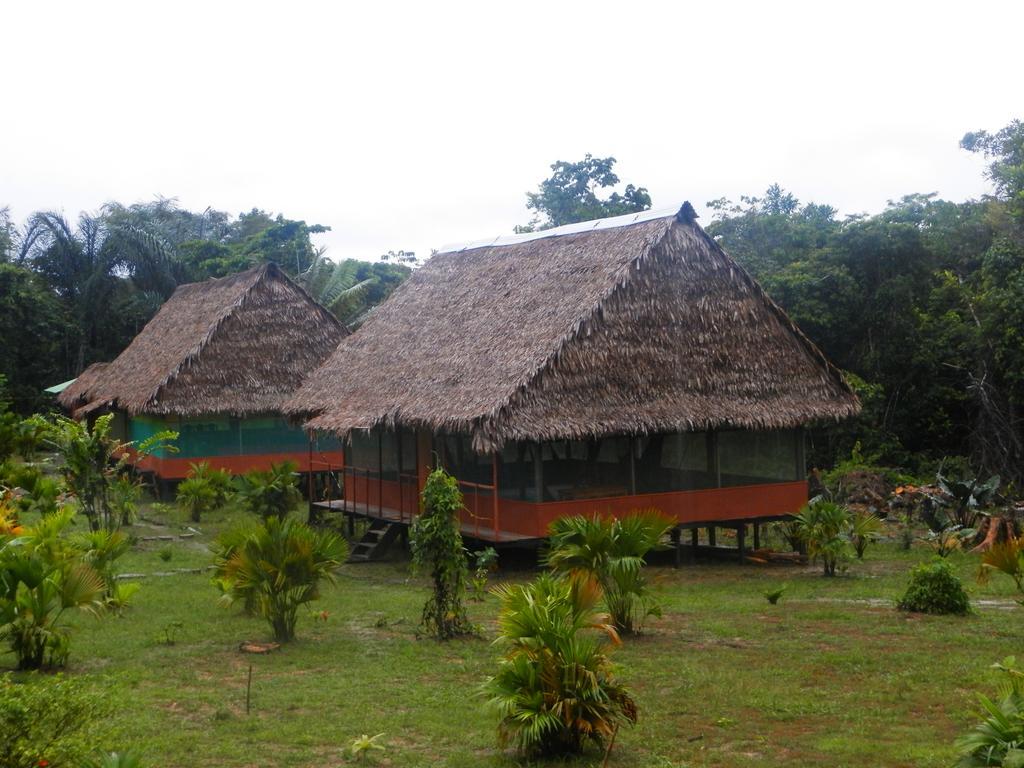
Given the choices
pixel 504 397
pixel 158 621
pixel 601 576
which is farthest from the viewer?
pixel 504 397

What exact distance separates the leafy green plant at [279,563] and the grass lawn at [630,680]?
0.54m

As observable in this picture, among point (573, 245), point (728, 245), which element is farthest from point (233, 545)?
point (728, 245)

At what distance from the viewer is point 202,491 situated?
22.6 meters

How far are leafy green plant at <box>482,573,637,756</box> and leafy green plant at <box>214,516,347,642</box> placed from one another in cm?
392

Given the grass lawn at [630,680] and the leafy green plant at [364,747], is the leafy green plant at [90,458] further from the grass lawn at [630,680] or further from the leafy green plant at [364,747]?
the leafy green plant at [364,747]

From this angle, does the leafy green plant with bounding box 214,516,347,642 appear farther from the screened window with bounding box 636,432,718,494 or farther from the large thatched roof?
the large thatched roof

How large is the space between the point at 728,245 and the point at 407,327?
13.5 meters

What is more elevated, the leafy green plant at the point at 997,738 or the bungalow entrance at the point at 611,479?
the bungalow entrance at the point at 611,479

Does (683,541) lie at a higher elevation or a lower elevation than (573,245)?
lower

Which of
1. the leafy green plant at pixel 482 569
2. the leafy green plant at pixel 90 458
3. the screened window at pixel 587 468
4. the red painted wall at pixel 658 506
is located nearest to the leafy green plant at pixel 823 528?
the red painted wall at pixel 658 506

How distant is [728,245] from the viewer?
3164 cm

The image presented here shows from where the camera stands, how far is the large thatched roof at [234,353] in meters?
25.5

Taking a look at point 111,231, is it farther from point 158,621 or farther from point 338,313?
point 158,621

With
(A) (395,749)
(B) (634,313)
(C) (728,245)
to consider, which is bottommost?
(A) (395,749)
